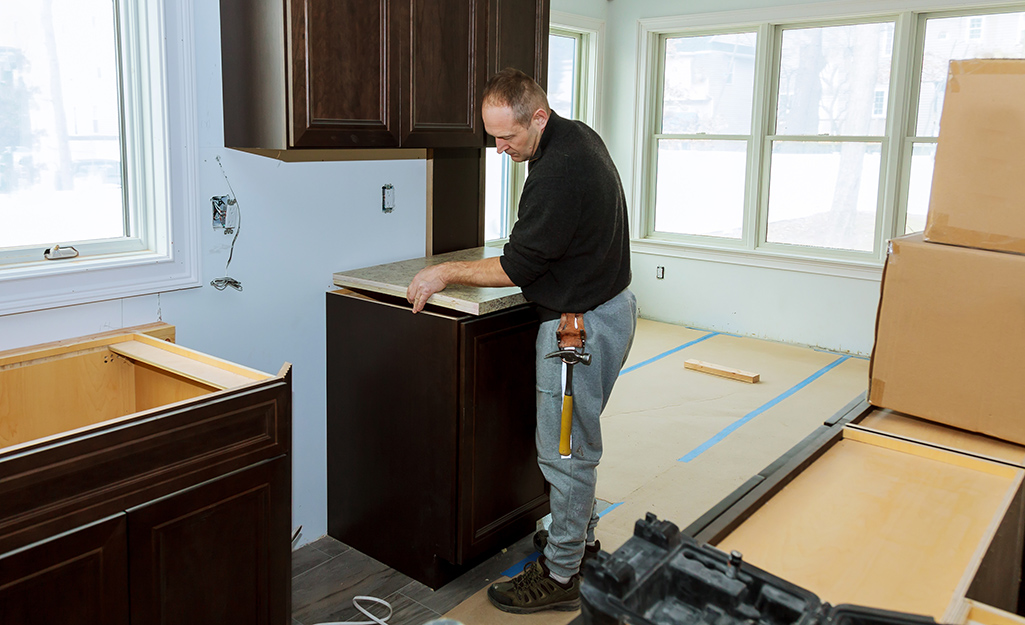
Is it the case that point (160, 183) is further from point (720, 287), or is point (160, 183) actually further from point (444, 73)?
point (720, 287)

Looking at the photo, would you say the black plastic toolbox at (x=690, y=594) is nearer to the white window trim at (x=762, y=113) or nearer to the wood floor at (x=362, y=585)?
the wood floor at (x=362, y=585)

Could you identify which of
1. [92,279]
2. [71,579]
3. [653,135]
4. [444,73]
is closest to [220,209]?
[92,279]

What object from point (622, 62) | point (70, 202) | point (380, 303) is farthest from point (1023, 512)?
point (622, 62)

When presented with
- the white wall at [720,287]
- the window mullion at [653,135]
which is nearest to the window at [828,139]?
the white wall at [720,287]

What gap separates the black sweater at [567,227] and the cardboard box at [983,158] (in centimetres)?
104

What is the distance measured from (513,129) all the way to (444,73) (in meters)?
0.49

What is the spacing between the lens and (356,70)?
2.47 meters

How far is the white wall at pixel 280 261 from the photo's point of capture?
2.44 metres

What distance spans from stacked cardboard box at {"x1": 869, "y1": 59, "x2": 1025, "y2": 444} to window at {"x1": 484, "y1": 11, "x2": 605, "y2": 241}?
435 cm

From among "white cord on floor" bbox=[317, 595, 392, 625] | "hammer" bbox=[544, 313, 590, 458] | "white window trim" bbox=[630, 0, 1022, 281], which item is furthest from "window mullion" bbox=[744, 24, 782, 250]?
"white cord on floor" bbox=[317, 595, 392, 625]

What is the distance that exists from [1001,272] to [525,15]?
2.06 meters

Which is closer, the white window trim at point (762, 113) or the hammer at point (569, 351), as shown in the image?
the hammer at point (569, 351)

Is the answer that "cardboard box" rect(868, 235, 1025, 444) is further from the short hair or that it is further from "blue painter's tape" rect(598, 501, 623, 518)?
"blue painter's tape" rect(598, 501, 623, 518)

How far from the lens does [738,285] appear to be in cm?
636
